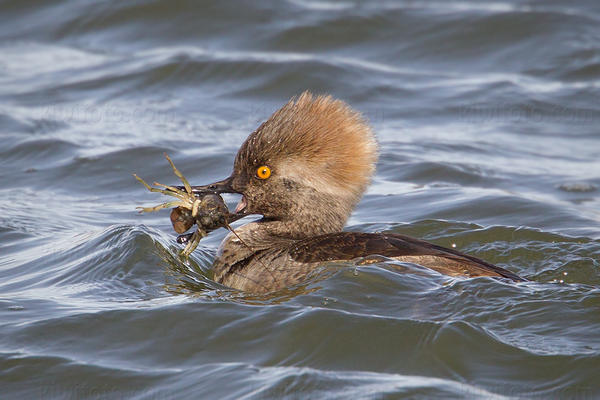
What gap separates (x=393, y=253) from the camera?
5.13 m

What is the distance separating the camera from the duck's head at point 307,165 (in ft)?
18.3

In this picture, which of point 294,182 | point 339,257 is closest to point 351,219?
point 294,182

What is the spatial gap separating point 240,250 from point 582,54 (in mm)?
7775

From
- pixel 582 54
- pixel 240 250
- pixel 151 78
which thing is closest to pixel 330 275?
pixel 240 250

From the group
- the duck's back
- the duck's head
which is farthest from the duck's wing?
the duck's head

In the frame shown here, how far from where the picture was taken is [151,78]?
11555 mm

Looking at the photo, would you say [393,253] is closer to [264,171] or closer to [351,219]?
[264,171]

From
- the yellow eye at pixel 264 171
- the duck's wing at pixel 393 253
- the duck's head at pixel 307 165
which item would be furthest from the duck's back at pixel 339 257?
the yellow eye at pixel 264 171

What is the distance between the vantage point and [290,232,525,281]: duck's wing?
510 centimetres

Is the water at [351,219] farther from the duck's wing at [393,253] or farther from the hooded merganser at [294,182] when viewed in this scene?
the hooded merganser at [294,182]

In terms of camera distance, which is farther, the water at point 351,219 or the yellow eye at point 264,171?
the yellow eye at point 264,171

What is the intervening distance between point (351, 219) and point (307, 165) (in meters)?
1.95

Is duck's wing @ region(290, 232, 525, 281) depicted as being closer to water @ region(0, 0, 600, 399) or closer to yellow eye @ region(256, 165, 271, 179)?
water @ region(0, 0, 600, 399)

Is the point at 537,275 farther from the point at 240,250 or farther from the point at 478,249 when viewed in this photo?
the point at 240,250
